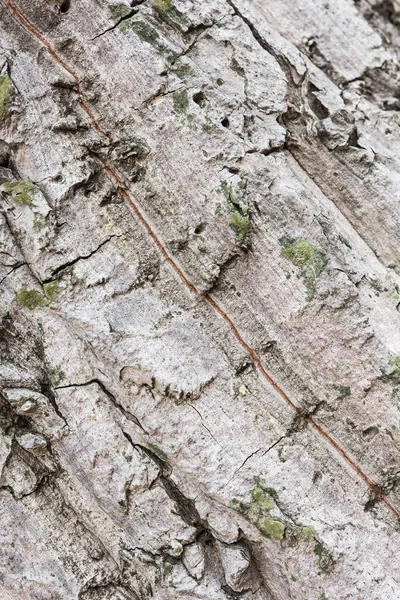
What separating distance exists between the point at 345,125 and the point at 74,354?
195cm

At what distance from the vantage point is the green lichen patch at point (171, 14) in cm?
304

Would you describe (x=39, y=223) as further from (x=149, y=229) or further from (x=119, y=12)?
(x=119, y=12)

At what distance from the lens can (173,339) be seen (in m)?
2.81

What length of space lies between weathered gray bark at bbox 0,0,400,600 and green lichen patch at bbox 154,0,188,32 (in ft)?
0.04

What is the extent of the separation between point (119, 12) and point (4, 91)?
2.37 feet

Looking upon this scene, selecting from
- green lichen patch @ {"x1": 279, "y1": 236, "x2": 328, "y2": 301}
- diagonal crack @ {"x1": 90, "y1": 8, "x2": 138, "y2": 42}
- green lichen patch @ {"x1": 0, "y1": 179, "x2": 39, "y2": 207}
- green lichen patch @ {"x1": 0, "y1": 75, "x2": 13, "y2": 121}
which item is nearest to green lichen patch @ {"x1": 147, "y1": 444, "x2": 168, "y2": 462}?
green lichen patch @ {"x1": 279, "y1": 236, "x2": 328, "y2": 301}

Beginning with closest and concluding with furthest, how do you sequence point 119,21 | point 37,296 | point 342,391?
point 342,391 < point 37,296 < point 119,21

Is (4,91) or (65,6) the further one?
(65,6)

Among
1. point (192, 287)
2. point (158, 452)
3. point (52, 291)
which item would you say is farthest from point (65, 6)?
point (158, 452)

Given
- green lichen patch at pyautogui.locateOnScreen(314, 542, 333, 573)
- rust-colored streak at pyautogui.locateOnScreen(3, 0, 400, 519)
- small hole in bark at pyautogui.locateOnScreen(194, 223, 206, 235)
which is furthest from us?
small hole in bark at pyautogui.locateOnScreen(194, 223, 206, 235)

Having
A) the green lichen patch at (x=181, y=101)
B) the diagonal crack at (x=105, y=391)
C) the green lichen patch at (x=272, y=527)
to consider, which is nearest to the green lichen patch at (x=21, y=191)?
the green lichen patch at (x=181, y=101)

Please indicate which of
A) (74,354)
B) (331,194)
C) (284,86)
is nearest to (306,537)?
(74,354)

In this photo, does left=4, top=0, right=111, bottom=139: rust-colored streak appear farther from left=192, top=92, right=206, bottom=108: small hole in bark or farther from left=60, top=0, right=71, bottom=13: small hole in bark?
left=192, top=92, right=206, bottom=108: small hole in bark

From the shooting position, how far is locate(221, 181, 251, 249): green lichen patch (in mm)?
2777
